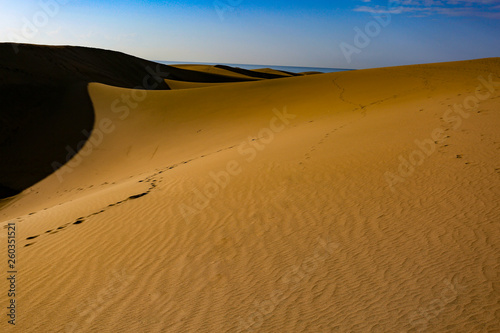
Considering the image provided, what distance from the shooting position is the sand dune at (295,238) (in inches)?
146

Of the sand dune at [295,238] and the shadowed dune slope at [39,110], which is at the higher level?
the shadowed dune slope at [39,110]

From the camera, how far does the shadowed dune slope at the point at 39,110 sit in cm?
1562

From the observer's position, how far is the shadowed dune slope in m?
15.6

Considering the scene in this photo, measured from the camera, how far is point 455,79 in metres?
18.8

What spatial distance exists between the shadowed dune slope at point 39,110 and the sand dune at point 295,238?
3.17m

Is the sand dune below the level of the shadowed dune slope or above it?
below

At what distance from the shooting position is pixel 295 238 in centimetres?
526

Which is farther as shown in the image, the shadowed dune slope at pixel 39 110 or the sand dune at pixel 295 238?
the shadowed dune slope at pixel 39 110

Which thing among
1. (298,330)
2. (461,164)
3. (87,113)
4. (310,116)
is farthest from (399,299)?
(87,113)

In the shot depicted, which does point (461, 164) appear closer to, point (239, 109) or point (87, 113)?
point (239, 109)

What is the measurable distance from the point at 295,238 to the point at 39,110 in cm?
2077

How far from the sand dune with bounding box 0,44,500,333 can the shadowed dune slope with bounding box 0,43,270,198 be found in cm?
317

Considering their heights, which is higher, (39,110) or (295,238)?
(39,110)

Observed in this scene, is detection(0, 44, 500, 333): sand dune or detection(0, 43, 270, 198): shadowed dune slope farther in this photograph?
detection(0, 43, 270, 198): shadowed dune slope
